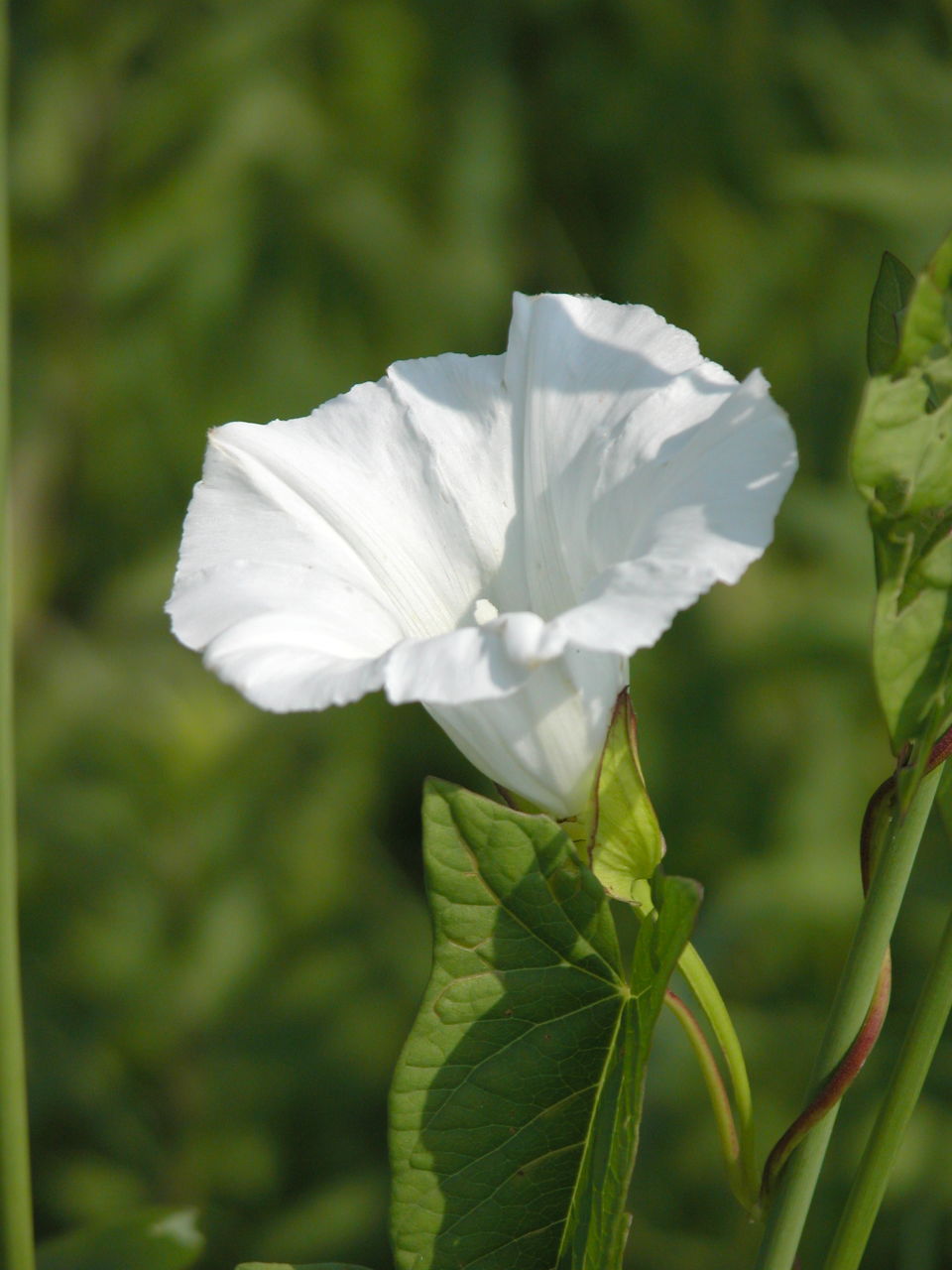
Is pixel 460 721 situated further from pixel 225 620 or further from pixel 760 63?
pixel 760 63

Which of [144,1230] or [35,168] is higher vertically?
[35,168]

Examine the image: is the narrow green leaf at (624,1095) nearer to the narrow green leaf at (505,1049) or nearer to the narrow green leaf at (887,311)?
the narrow green leaf at (505,1049)

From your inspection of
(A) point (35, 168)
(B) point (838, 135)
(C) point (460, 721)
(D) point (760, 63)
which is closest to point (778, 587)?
(B) point (838, 135)

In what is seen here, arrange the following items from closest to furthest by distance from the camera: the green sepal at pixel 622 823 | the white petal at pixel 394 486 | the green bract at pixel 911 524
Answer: the green bract at pixel 911 524 → the green sepal at pixel 622 823 → the white petal at pixel 394 486

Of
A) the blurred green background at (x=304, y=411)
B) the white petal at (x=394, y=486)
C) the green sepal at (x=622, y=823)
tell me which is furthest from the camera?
the blurred green background at (x=304, y=411)

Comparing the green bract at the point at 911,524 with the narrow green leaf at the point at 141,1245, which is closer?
the green bract at the point at 911,524

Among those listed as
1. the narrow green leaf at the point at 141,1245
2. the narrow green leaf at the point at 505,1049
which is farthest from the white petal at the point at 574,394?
the narrow green leaf at the point at 141,1245
